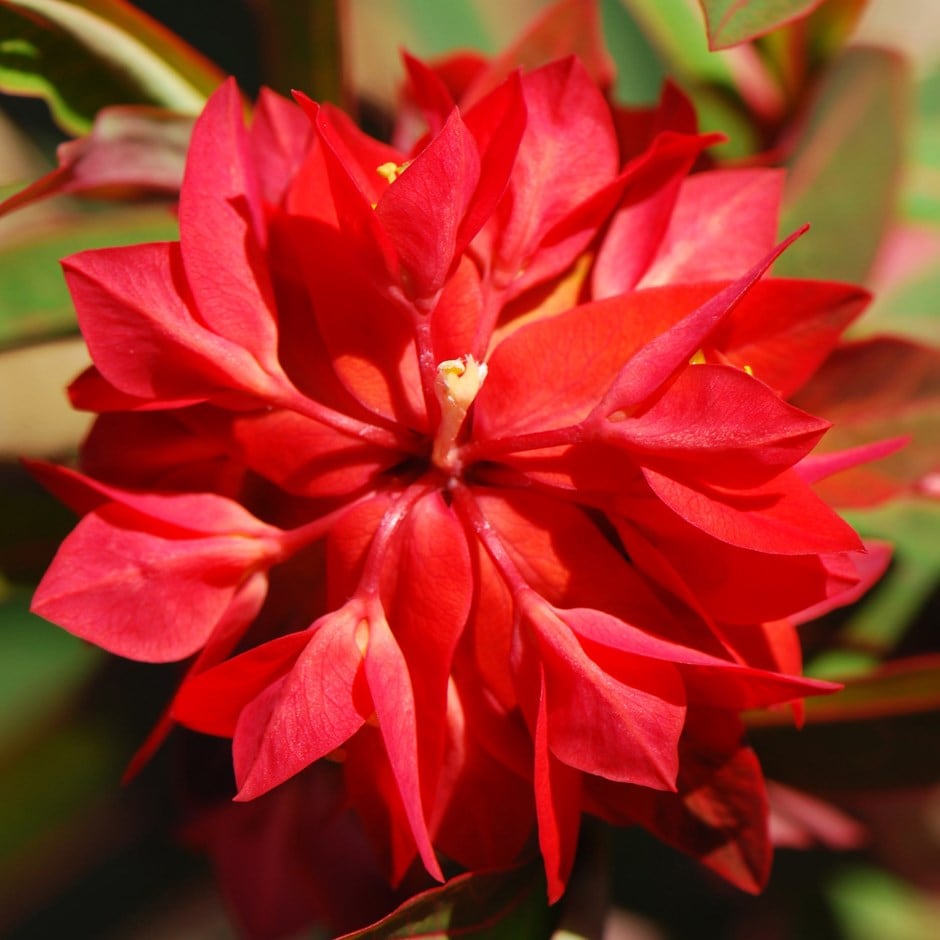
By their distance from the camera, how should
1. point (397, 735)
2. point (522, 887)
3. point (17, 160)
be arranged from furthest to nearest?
point (17, 160) < point (522, 887) < point (397, 735)

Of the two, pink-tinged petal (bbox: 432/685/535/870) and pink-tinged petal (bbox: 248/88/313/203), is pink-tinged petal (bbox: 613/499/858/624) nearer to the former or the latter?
pink-tinged petal (bbox: 432/685/535/870)

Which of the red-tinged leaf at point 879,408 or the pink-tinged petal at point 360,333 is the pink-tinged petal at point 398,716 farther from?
the red-tinged leaf at point 879,408

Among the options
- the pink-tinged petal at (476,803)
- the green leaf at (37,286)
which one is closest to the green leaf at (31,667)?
the green leaf at (37,286)

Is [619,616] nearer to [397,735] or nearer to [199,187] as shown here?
[397,735]

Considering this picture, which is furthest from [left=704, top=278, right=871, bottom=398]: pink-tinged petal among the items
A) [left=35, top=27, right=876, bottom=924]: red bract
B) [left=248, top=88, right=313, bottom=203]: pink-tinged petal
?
[left=248, top=88, right=313, bottom=203]: pink-tinged petal

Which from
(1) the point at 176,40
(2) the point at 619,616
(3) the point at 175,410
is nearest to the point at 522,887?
(2) the point at 619,616

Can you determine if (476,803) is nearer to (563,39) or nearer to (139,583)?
(139,583)

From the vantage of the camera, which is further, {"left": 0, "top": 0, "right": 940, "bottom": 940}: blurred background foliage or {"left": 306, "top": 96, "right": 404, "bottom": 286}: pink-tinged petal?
{"left": 0, "top": 0, "right": 940, "bottom": 940}: blurred background foliage
